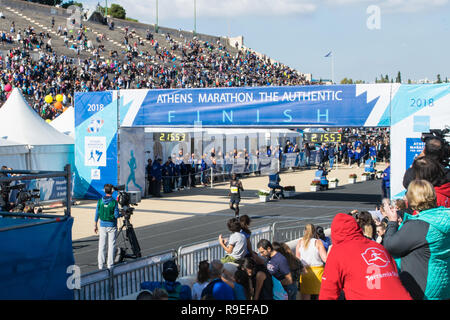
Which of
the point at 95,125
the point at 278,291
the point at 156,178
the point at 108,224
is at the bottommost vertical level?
the point at 278,291

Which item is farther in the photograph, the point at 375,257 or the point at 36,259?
the point at 36,259

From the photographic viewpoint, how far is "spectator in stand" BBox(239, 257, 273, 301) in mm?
6672

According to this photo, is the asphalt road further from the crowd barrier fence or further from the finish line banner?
the crowd barrier fence

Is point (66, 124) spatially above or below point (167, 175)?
above

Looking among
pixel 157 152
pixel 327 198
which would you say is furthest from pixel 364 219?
pixel 157 152

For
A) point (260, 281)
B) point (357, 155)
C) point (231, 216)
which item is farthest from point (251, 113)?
point (357, 155)

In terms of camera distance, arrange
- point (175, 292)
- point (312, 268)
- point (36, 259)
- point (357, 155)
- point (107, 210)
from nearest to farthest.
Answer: point (36, 259)
point (175, 292)
point (312, 268)
point (107, 210)
point (357, 155)

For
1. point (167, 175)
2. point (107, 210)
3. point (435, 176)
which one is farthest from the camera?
point (167, 175)

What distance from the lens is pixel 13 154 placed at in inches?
828

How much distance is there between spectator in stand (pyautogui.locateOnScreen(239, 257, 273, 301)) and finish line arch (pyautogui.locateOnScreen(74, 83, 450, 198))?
35.6 feet

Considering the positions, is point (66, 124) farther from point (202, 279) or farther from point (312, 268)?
point (202, 279)

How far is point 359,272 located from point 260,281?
303 centimetres

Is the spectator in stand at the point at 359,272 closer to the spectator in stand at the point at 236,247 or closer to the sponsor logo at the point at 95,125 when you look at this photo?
the spectator in stand at the point at 236,247

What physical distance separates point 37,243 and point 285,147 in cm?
3473
